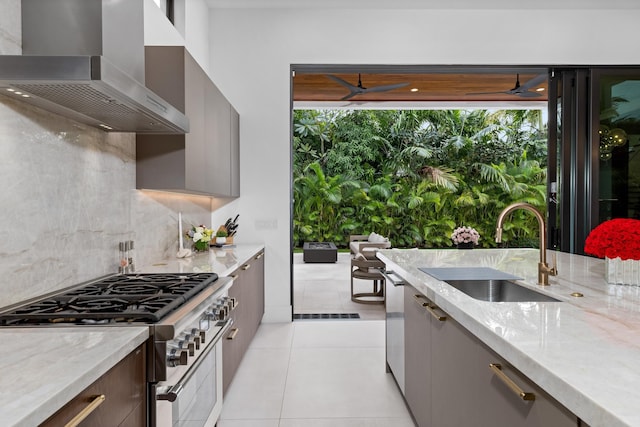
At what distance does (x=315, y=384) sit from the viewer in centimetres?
303

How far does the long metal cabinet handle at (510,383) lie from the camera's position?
1.05 metres

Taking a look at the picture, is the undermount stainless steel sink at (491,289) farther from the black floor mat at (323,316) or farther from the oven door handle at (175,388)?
the black floor mat at (323,316)

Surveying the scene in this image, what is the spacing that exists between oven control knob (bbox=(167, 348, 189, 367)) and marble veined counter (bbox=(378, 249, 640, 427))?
3.12 feet

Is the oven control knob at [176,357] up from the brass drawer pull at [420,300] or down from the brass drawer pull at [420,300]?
down

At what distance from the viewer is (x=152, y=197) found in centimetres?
304

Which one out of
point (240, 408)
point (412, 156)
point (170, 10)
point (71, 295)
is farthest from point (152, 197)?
point (412, 156)

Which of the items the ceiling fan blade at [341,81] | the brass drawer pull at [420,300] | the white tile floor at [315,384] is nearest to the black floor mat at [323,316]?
the white tile floor at [315,384]

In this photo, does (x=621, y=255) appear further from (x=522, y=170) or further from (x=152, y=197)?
(x=522, y=170)

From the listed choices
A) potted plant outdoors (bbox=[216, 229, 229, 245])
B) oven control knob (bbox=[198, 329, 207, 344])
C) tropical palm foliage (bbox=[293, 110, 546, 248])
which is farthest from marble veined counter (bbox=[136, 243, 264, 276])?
tropical palm foliage (bbox=[293, 110, 546, 248])

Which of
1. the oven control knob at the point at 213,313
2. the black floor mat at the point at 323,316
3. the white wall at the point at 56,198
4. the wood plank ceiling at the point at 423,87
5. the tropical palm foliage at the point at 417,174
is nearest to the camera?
the white wall at the point at 56,198

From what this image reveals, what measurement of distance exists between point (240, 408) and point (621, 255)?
7.14 ft

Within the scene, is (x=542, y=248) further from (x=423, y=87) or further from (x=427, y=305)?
(x=423, y=87)

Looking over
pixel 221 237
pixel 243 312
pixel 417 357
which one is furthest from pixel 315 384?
pixel 221 237

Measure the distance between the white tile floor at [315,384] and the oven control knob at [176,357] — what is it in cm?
117
